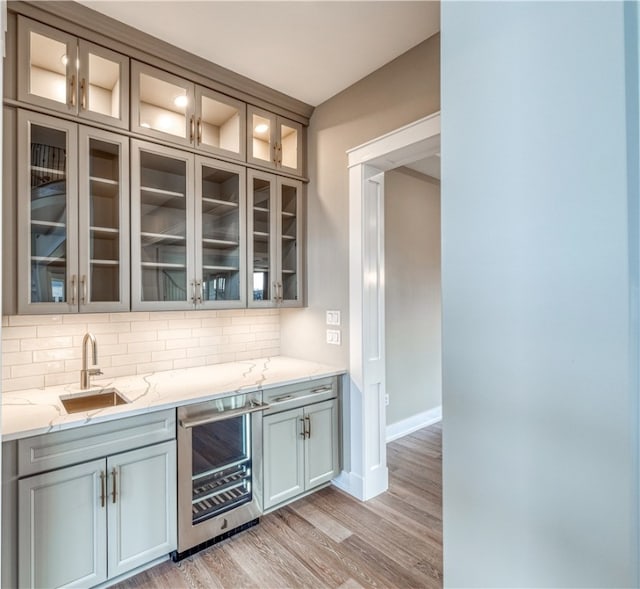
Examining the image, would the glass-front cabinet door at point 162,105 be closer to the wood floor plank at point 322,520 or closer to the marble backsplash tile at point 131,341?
the marble backsplash tile at point 131,341

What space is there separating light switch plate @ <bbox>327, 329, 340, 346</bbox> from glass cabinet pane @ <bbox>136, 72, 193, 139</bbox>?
168 centimetres

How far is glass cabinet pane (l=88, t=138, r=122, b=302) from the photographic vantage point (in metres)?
2.01

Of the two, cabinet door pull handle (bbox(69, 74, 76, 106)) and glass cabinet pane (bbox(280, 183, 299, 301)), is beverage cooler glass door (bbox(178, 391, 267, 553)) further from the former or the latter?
cabinet door pull handle (bbox(69, 74, 76, 106))

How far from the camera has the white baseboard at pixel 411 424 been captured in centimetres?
366

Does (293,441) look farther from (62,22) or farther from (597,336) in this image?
(62,22)

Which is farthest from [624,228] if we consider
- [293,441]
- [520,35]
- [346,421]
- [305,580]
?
[346,421]

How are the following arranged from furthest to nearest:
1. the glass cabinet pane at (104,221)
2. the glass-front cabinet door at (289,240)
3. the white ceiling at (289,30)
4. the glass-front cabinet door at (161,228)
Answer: the glass-front cabinet door at (289,240) → the glass-front cabinet door at (161,228) → the glass cabinet pane at (104,221) → the white ceiling at (289,30)

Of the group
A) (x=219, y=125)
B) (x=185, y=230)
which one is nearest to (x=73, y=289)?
(x=185, y=230)

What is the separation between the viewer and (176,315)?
2635mm

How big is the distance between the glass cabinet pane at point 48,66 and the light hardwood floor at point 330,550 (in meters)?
2.54

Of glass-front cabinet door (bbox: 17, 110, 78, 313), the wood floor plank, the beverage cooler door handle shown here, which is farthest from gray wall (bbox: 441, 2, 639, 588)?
glass-front cabinet door (bbox: 17, 110, 78, 313)

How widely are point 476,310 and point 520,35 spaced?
0.36 metres

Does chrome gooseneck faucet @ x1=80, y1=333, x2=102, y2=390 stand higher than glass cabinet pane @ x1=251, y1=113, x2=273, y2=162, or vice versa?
glass cabinet pane @ x1=251, y1=113, x2=273, y2=162

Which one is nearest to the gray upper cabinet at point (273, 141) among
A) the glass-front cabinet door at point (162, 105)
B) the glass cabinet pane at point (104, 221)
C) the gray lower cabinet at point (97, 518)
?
the glass-front cabinet door at point (162, 105)
